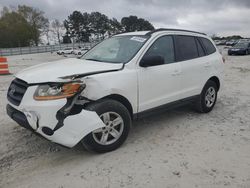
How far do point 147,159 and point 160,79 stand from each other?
1351 millimetres

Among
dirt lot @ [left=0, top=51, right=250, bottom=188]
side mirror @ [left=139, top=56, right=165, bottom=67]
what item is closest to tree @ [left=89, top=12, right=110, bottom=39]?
dirt lot @ [left=0, top=51, right=250, bottom=188]

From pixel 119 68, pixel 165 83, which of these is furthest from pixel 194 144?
pixel 119 68

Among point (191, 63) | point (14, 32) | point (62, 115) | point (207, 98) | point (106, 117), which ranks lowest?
point (207, 98)

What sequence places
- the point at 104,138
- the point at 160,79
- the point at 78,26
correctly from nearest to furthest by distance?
the point at 104,138 → the point at 160,79 → the point at 78,26

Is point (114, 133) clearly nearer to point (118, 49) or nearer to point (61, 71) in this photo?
point (61, 71)

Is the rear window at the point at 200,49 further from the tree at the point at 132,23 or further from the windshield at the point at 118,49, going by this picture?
the tree at the point at 132,23

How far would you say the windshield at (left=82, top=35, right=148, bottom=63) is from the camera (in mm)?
3939

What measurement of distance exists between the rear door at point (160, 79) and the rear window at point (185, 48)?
15cm

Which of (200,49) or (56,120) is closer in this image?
(56,120)

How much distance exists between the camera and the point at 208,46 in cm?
537

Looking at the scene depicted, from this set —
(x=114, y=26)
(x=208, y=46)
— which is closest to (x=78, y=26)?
(x=114, y=26)

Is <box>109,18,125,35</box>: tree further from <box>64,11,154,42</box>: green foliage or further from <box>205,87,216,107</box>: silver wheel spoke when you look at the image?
<box>205,87,216,107</box>: silver wheel spoke

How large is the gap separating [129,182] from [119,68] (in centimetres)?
158

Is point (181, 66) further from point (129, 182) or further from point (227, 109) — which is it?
point (129, 182)
